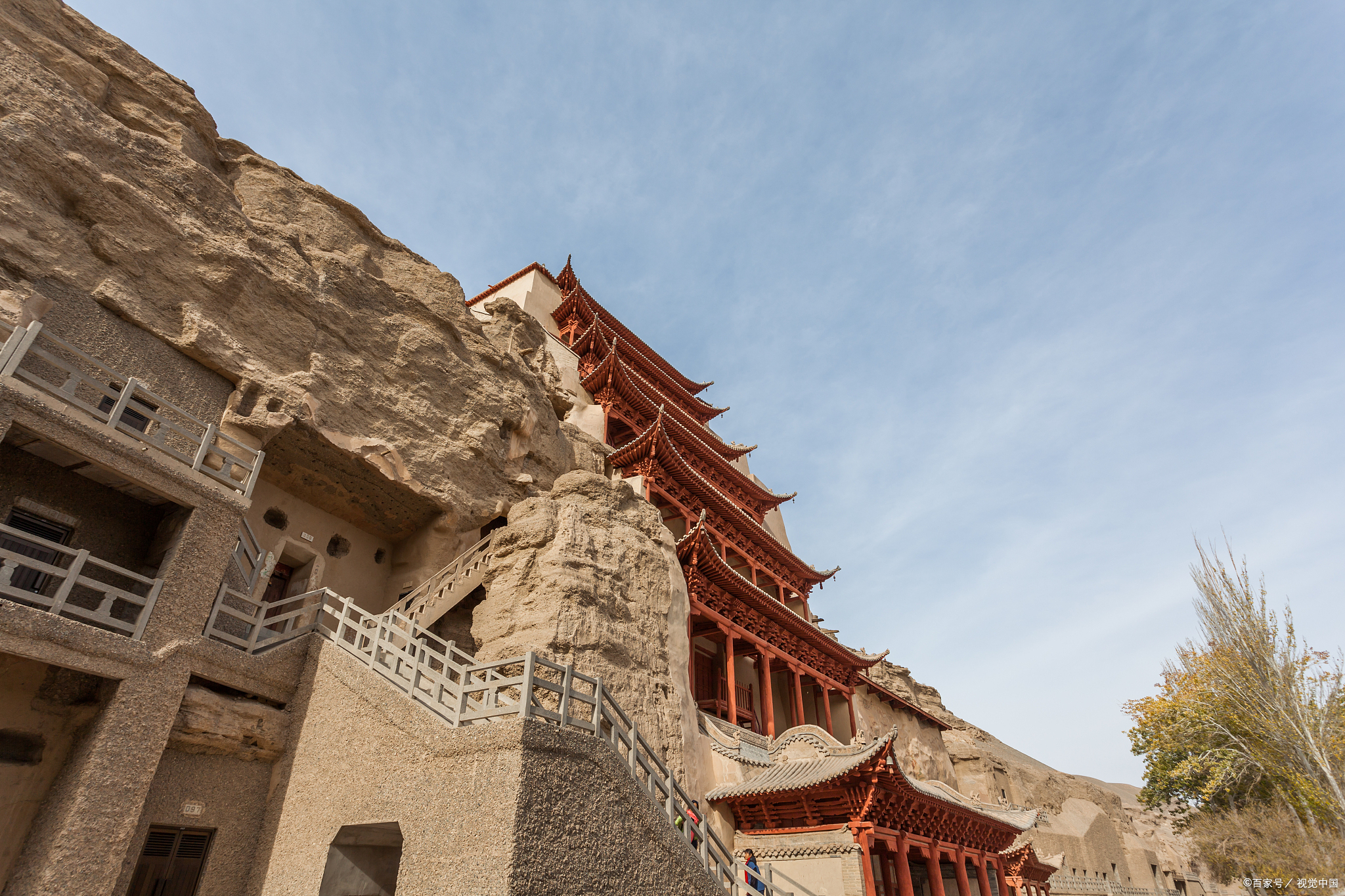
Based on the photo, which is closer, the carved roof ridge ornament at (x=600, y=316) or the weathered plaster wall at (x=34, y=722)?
the weathered plaster wall at (x=34, y=722)

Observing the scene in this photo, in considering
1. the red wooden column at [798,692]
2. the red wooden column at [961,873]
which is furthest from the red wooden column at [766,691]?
the red wooden column at [961,873]

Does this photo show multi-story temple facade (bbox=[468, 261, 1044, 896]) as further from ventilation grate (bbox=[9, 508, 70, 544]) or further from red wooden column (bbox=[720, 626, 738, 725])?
ventilation grate (bbox=[9, 508, 70, 544])

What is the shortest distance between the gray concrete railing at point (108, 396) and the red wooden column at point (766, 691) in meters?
15.4

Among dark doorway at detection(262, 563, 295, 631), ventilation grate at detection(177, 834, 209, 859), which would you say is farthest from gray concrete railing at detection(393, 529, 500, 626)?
ventilation grate at detection(177, 834, 209, 859)

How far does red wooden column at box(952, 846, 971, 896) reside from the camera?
16.2 meters

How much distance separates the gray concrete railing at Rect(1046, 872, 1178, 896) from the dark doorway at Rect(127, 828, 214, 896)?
2757 cm

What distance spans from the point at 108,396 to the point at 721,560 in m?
14.2

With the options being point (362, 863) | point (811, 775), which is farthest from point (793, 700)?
point (362, 863)

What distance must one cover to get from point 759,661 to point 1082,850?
2024cm

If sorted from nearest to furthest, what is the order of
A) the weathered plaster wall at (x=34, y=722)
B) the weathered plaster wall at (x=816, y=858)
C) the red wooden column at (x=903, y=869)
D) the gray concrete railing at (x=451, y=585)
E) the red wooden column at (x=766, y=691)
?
the weathered plaster wall at (x=34, y=722), the weathered plaster wall at (x=816, y=858), the gray concrete railing at (x=451, y=585), the red wooden column at (x=903, y=869), the red wooden column at (x=766, y=691)

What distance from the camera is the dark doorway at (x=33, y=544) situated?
819 centimetres

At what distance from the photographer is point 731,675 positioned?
19.6m

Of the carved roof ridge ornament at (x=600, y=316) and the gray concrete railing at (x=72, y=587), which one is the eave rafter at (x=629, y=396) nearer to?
the carved roof ridge ornament at (x=600, y=316)

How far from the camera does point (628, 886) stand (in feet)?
21.7
